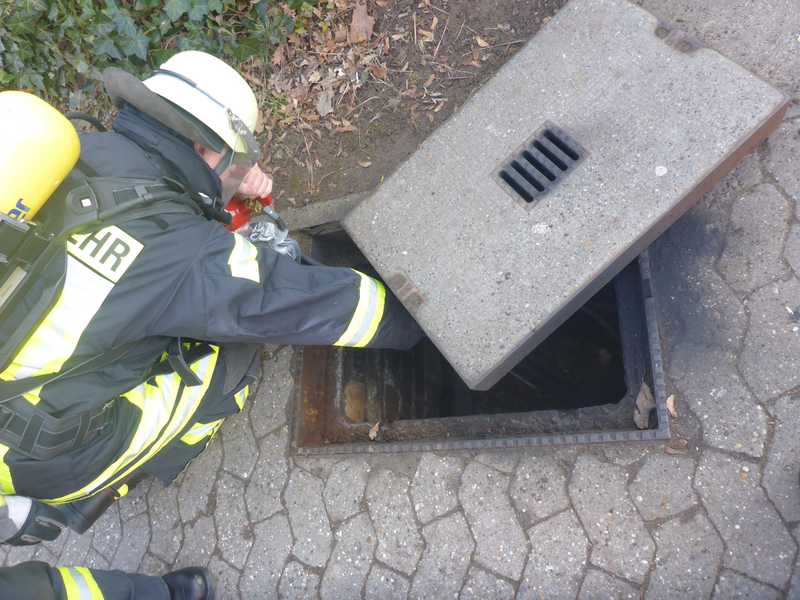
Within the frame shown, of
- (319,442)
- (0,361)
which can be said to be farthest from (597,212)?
(0,361)

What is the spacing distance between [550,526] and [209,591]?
1666 mm

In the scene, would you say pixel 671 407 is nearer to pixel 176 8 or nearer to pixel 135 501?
pixel 135 501

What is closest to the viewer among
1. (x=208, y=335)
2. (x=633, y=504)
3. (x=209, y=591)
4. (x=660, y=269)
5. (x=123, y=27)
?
(x=208, y=335)

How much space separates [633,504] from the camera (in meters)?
2.17

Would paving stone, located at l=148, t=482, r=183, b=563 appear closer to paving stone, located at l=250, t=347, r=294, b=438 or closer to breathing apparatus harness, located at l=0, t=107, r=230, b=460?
paving stone, located at l=250, t=347, r=294, b=438

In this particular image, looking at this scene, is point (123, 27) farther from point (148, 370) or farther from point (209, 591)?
point (209, 591)

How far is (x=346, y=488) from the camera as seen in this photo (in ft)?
8.74

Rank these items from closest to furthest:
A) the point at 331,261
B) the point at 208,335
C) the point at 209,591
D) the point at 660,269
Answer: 1. the point at 208,335
2. the point at 660,269
3. the point at 209,591
4. the point at 331,261

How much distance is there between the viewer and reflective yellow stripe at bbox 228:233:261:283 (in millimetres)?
1936

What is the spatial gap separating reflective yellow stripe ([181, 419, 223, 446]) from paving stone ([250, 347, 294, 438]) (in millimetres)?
202

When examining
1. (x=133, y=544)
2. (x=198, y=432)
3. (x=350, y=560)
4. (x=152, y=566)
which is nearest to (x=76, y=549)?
(x=133, y=544)

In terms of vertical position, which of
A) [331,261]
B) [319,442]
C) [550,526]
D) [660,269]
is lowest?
[550,526]

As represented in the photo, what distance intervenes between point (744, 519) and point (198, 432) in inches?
92.3

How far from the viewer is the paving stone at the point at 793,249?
211cm
